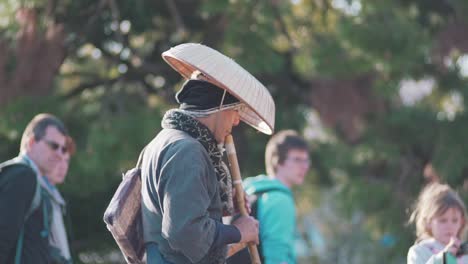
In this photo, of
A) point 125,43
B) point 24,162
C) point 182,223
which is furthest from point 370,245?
point 182,223

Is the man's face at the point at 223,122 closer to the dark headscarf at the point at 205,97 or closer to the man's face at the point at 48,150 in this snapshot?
the dark headscarf at the point at 205,97

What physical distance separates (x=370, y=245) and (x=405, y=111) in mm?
7156

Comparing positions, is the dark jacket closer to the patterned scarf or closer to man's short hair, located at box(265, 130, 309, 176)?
the patterned scarf

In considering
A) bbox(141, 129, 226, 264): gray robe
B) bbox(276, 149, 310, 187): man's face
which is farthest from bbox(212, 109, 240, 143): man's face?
bbox(276, 149, 310, 187): man's face

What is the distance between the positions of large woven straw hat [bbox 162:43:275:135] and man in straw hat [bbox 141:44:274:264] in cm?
1

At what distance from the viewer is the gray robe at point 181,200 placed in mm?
3146

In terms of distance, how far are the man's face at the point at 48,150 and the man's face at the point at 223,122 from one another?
1.37 meters

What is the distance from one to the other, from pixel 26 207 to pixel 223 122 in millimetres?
1173

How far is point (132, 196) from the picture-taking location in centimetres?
346

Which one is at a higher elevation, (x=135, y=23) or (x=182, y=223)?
(x=135, y=23)

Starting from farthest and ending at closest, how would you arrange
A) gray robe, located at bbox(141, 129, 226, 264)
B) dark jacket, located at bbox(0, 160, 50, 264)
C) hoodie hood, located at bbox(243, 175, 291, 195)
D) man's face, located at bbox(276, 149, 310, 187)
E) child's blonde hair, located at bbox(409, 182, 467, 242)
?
man's face, located at bbox(276, 149, 310, 187)
hoodie hood, located at bbox(243, 175, 291, 195)
child's blonde hair, located at bbox(409, 182, 467, 242)
dark jacket, located at bbox(0, 160, 50, 264)
gray robe, located at bbox(141, 129, 226, 264)

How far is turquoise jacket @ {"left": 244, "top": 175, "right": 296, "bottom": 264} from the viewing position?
4.57 meters

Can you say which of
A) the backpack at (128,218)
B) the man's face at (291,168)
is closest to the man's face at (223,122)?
the backpack at (128,218)

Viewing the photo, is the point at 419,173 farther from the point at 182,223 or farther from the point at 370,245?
the point at 370,245
